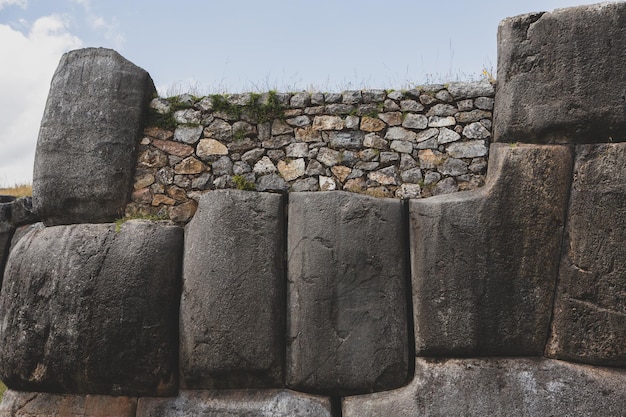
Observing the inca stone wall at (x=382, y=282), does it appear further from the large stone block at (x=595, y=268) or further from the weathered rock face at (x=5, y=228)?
the weathered rock face at (x=5, y=228)

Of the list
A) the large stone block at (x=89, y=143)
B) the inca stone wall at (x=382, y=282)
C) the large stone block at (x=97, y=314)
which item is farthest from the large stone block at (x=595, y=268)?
the large stone block at (x=89, y=143)

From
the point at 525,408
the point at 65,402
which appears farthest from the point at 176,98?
the point at 525,408

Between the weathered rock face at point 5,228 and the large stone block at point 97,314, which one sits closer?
the large stone block at point 97,314

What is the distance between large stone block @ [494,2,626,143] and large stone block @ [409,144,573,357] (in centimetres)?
20

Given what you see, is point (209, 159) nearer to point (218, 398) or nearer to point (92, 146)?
point (92, 146)

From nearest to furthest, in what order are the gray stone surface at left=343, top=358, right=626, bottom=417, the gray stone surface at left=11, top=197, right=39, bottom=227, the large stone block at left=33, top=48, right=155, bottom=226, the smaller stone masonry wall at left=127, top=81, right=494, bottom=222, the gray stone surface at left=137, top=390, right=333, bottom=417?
1. the gray stone surface at left=343, top=358, right=626, bottom=417
2. the gray stone surface at left=137, top=390, right=333, bottom=417
3. the smaller stone masonry wall at left=127, top=81, right=494, bottom=222
4. the large stone block at left=33, top=48, right=155, bottom=226
5. the gray stone surface at left=11, top=197, right=39, bottom=227

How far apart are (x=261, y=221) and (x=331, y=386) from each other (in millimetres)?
1288

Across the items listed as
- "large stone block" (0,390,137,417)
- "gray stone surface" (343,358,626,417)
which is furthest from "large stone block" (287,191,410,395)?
"large stone block" (0,390,137,417)

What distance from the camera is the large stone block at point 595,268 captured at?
3807 millimetres

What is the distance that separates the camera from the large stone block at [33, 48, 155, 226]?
4457mm

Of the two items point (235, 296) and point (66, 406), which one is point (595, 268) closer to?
point (235, 296)

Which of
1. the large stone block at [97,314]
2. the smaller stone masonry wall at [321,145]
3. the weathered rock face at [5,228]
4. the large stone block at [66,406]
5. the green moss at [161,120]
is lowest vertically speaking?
the large stone block at [66,406]

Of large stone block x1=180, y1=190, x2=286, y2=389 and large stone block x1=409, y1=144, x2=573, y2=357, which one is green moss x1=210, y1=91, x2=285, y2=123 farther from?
large stone block x1=409, y1=144, x2=573, y2=357

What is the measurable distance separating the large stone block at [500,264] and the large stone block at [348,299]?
22 centimetres
